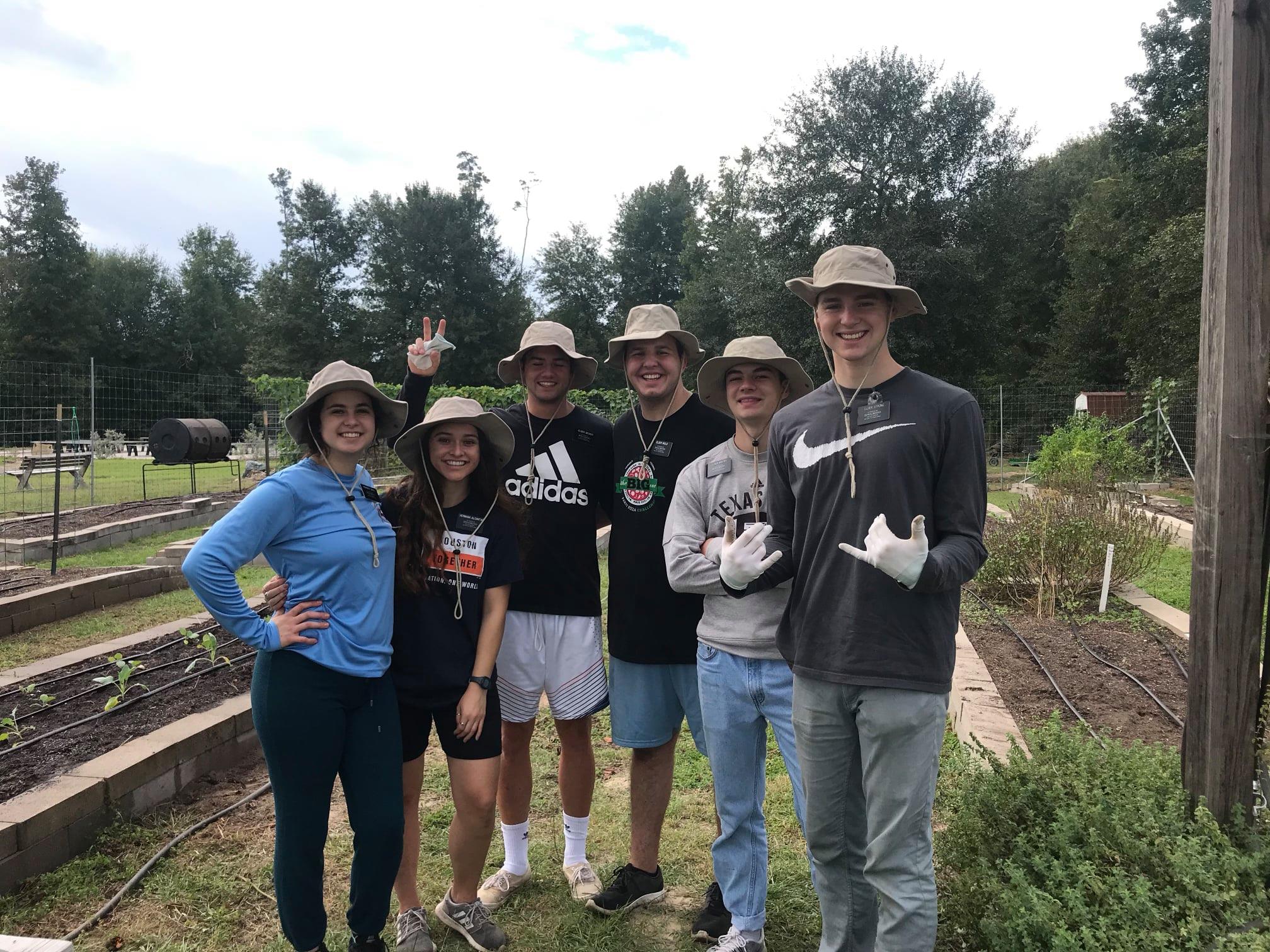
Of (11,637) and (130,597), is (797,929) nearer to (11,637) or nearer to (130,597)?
(11,637)

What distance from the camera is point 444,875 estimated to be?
126 inches

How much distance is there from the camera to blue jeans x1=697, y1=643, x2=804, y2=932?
8.09 ft

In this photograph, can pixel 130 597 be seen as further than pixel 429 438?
Yes

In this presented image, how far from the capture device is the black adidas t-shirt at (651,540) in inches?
111


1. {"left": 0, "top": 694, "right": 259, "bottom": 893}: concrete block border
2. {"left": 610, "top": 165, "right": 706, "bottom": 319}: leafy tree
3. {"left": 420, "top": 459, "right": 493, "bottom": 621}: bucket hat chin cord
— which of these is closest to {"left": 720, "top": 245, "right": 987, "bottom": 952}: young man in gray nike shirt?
{"left": 420, "top": 459, "right": 493, "bottom": 621}: bucket hat chin cord

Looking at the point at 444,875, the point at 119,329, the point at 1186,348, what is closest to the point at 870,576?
the point at 444,875

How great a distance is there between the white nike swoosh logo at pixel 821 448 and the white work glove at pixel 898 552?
0.23m

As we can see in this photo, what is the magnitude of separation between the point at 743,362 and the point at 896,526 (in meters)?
0.89

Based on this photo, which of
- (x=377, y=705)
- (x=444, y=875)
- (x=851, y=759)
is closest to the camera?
(x=851, y=759)

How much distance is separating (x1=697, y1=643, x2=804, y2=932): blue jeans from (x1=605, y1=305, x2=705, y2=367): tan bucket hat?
1057 millimetres

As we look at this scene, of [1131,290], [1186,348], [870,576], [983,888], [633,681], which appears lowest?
[983,888]

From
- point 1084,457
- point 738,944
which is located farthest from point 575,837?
point 1084,457

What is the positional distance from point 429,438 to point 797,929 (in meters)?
1.99

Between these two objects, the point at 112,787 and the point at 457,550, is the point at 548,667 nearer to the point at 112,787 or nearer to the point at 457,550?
the point at 457,550
